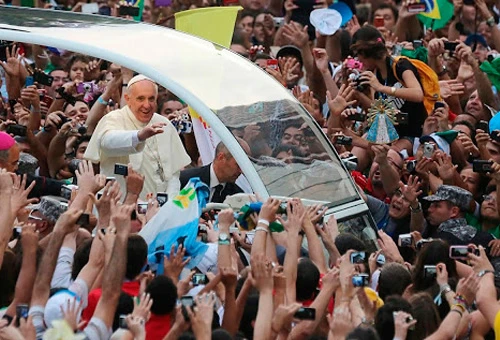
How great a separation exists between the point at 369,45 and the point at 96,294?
5.20 m

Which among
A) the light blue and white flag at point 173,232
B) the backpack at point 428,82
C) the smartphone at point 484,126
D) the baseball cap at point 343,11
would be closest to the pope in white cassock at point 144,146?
the light blue and white flag at point 173,232

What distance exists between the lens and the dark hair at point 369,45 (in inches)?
508

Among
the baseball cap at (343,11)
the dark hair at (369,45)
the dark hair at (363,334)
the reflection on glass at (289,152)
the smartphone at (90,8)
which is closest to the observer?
the dark hair at (363,334)

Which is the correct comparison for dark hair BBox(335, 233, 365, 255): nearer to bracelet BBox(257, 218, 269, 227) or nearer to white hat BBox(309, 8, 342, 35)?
bracelet BBox(257, 218, 269, 227)

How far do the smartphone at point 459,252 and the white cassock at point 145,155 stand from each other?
9.40ft

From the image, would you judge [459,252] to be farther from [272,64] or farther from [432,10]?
[432,10]

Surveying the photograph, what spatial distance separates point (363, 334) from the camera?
7.30 metres

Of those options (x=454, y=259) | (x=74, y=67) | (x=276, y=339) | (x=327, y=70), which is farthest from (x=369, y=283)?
(x=74, y=67)

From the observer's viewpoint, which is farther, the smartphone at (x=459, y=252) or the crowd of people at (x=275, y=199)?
the smartphone at (x=459, y=252)

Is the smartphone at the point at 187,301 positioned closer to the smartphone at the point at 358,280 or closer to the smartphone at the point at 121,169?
the smartphone at the point at 358,280

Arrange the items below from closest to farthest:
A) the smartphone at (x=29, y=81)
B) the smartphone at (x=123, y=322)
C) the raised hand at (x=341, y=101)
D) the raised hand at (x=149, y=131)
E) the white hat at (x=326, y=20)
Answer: the smartphone at (x=123, y=322), the raised hand at (x=149, y=131), the raised hand at (x=341, y=101), the smartphone at (x=29, y=81), the white hat at (x=326, y=20)

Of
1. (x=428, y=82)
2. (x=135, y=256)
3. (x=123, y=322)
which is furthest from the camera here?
(x=428, y=82)

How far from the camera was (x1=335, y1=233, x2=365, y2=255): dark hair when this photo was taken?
9.61 m

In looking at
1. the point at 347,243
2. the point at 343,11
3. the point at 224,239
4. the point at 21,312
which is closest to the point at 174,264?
the point at 224,239
